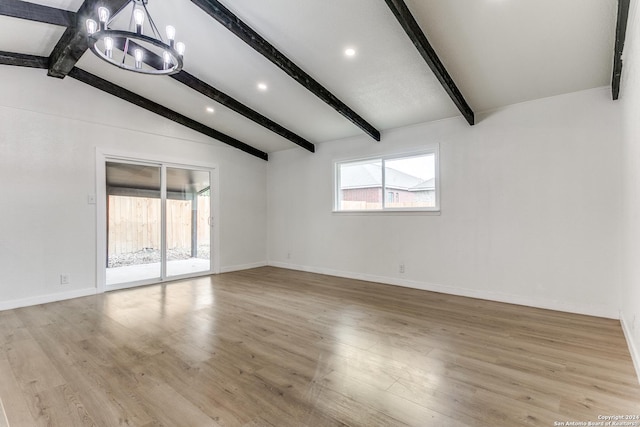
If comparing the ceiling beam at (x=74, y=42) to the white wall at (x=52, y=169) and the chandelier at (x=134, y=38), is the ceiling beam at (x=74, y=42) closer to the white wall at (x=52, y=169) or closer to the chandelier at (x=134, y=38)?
the chandelier at (x=134, y=38)

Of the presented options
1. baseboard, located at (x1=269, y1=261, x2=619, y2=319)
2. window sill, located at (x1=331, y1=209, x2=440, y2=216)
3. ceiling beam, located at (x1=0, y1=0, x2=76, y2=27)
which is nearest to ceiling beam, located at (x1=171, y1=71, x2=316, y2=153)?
ceiling beam, located at (x1=0, y1=0, x2=76, y2=27)

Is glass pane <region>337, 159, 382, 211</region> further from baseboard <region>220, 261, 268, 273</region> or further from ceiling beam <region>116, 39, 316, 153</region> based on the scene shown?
baseboard <region>220, 261, 268, 273</region>

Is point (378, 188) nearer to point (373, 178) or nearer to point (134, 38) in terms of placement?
point (373, 178)

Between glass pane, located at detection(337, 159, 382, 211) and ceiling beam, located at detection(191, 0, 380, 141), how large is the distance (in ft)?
3.51

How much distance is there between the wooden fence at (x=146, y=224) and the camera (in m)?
4.90

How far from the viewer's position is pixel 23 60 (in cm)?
387

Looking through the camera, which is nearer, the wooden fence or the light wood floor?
→ the light wood floor

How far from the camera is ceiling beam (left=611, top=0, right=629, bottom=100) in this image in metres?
2.36

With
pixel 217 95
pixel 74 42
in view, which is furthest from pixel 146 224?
pixel 74 42

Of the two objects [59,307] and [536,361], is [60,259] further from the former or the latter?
[536,361]

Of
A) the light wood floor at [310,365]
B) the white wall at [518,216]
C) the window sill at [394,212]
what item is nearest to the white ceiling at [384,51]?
the white wall at [518,216]

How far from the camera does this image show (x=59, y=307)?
390 cm

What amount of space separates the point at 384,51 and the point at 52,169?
4641 millimetres

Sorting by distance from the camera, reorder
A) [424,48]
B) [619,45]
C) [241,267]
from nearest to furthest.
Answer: [619,45] < [424,48] < [241,267]
